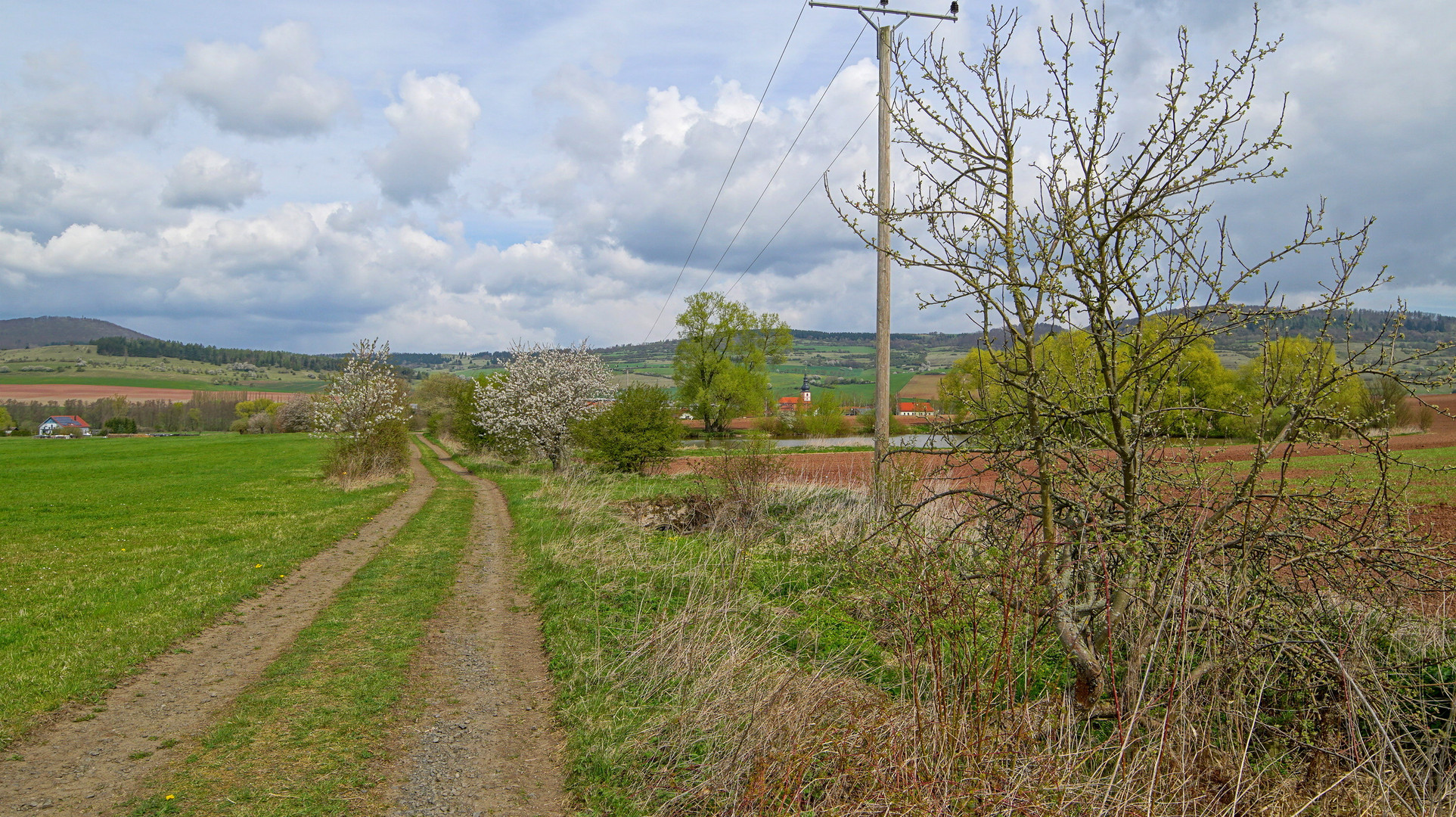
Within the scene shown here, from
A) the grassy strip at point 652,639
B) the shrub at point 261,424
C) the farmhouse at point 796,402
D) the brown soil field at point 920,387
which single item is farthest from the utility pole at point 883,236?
the shrub at point 261,424

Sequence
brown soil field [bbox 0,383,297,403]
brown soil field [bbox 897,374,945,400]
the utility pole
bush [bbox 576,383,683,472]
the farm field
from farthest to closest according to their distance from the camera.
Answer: the farm field
brown soil field [bbox 0,383,297,403]
brown soil field [bbox 897,374,945,400]
bush [bbox 576,383,683,472]
the utility pole

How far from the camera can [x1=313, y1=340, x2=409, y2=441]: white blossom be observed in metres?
24.8

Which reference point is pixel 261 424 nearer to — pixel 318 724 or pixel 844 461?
pixel 844 461

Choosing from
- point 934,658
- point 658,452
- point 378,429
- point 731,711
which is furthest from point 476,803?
point 378,429

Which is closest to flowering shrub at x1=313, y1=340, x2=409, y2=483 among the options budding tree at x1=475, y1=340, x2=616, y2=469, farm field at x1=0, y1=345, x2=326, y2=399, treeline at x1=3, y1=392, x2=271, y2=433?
budding tree at x1=475, y1=340, x2=616, y2=469

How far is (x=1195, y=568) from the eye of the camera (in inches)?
153

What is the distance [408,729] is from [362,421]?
22.1m

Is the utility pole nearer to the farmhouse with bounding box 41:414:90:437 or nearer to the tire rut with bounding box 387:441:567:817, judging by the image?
the tire rut with bounding box 387:441:567:817

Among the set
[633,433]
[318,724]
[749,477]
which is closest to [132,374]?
[633,433]

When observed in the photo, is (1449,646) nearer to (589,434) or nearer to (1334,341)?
(1334,341)

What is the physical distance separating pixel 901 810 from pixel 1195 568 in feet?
7.05

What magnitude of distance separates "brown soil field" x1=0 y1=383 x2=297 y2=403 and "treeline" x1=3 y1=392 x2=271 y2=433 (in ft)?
5.72

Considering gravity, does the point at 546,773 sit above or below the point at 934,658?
below

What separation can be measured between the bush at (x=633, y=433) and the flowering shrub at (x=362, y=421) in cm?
693
